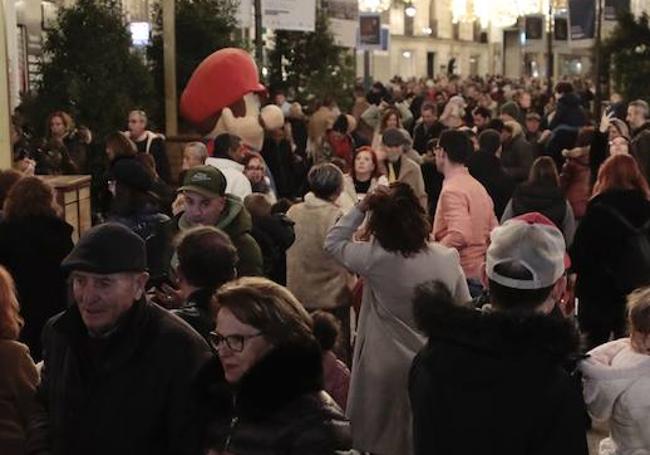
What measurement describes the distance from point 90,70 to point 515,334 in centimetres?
1044

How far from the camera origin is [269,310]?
11.0ft

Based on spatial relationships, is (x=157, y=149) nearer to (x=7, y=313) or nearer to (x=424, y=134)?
(x=424, y=134)

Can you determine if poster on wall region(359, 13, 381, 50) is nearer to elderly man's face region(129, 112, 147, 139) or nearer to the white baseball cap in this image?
elderly man's face region(129, 112, 147, 139)

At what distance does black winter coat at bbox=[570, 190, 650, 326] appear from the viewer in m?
7.21

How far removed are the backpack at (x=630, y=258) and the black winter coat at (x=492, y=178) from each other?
3.13m

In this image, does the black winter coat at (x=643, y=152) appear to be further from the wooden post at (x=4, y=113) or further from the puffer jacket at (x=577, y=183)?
the wooden post at (x=4, y=113)

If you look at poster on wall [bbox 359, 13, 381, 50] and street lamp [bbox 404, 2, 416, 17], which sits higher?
street lamp [bbox 404, 2, 416, 17]

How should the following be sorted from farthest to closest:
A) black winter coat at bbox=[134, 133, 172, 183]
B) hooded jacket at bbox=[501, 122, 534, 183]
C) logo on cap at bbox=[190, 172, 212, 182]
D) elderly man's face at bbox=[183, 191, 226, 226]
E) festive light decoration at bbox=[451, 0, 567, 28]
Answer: festive light decoration at bbox=[451, 0, 567, 28], hooded jacket at bbox=[501, 122, 534, 183], black winter coat at bbox=[134, 133, 172, 183], elderly man's face at bbox=[183, 191, 226, 226], logo on cap at bbox=[190, 172, 212, 182]

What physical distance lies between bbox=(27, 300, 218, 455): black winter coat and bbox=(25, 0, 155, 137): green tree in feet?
31.2

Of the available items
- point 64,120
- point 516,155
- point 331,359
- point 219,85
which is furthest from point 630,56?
point 331,359

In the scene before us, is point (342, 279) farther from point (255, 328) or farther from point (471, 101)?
point (471, 101)

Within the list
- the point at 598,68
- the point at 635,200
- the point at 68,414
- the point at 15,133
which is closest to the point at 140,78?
the point at 15,133

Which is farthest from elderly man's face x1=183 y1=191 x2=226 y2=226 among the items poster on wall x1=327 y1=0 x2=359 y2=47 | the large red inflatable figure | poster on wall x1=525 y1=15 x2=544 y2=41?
poster on wall x1=525 y1=15 x2=544 y2=41

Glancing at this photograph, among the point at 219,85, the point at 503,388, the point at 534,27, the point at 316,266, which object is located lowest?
the point at 316,266
